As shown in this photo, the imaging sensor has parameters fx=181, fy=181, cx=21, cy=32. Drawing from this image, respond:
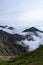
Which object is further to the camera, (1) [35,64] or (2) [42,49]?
(2) [42,49]

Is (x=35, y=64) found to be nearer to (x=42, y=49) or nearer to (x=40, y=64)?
(x=40, y=64)

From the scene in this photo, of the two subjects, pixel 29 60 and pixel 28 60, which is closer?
pixel 29 60

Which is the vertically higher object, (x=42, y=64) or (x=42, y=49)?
(x=42, y=49)

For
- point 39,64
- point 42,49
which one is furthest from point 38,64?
point 42,49

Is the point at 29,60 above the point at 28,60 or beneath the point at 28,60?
beneath

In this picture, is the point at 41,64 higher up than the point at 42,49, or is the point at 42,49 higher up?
the point at 42,49

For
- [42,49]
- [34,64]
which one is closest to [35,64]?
[34,64]

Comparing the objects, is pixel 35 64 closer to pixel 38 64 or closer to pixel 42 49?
pixel 38 64

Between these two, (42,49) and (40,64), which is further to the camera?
(42,49)

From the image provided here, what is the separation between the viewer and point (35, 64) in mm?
78125

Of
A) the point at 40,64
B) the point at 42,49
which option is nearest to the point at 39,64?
the point at 40,64

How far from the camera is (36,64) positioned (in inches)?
3063

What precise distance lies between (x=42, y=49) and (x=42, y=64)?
2311 inches

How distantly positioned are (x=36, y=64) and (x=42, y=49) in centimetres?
5806
